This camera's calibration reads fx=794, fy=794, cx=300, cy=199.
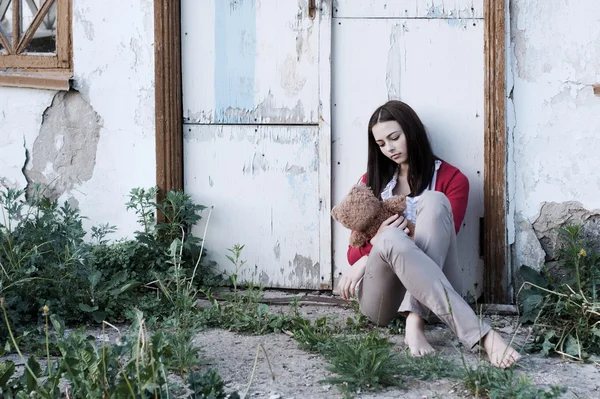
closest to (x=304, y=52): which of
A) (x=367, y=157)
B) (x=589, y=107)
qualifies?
(x=367, y=157)

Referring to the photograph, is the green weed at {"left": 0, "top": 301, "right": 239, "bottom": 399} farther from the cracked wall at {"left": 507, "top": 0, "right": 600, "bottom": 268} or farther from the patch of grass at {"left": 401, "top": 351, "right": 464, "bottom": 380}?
the cracked wall at {"left": 507, "top": 0, "right": 600, "bottom": 268}

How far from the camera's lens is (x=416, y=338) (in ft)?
11.3

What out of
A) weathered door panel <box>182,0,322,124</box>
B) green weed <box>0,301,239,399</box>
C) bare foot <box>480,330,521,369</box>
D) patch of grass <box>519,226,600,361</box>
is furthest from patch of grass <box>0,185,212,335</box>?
patch of grass <box>519,226,600,361</box>

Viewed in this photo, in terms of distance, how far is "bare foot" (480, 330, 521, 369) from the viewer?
312cm

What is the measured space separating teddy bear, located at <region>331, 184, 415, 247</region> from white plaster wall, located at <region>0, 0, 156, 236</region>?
135 cm

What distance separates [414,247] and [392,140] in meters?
0.77

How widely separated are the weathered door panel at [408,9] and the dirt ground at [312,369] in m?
1.64

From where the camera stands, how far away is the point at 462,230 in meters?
4.27

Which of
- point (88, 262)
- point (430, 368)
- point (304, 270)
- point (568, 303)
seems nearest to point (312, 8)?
point (304, 270)

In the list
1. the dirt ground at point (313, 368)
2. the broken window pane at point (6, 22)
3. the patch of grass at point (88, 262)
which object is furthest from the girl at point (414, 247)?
the broken window pane at point (6, 22)

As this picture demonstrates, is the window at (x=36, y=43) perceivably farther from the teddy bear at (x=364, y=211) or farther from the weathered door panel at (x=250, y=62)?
the teddy bear at (x=364, y=211)

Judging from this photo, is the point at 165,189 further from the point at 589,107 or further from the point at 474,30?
the point at 589,107

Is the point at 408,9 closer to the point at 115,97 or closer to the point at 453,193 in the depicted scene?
the point at 453,193

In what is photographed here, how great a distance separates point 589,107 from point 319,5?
153 centimetres
